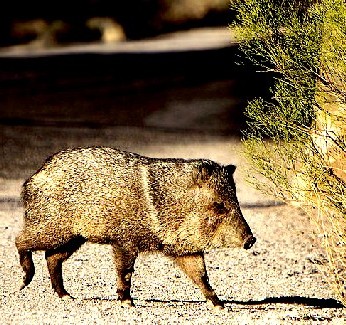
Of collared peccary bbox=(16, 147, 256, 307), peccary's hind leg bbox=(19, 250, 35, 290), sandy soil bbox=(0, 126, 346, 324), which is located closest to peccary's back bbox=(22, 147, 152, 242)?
collared peccary bbox=(16, 147, 256, 307)

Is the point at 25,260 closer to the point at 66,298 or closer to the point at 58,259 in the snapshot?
the point at 58,259

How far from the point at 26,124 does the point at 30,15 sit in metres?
15.1

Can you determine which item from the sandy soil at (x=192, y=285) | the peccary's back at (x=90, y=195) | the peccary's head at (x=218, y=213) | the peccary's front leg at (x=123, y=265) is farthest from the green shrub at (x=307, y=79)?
the peccary's front leg at (x=123, y=265)

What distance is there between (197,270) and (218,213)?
1.45 feet

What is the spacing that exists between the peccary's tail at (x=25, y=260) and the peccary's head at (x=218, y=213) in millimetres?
1158

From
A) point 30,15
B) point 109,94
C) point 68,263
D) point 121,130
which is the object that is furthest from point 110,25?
point 68,263

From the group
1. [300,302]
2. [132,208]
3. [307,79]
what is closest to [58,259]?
[132,208]

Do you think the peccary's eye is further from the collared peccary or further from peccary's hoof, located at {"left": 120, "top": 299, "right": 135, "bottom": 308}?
peccary's hoof, located at {"left": 120, "top": 299, "right": 135, "bottom": 308}

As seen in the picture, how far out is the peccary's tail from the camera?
5.83m

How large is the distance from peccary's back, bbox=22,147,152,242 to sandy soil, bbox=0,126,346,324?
0.53m

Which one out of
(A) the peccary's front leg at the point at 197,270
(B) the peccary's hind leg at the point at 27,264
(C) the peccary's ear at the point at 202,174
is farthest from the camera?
(B) the peccary's hind leg at the point at 27,264

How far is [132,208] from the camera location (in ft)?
18.0

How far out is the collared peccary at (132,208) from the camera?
214 inches

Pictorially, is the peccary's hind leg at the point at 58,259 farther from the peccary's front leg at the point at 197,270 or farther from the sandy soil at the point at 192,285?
the peccary's front leg at the point at 197,270
